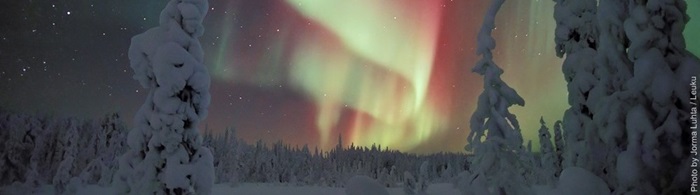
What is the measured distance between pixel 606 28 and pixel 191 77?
7191mm

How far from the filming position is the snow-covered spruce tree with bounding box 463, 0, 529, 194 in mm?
9445

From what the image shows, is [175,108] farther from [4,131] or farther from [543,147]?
[4,131]

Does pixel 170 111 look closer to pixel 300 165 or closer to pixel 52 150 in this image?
pixel 52 150

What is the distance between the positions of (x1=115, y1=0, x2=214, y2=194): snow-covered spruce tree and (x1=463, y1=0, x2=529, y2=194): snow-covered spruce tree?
557cm

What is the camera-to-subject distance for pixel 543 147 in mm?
40750

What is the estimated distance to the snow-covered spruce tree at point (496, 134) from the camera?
31.0 ft

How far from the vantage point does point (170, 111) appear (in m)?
8.91

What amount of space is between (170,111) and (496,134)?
6513mm

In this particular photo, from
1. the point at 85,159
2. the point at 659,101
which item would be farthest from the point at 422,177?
the point at 85,159

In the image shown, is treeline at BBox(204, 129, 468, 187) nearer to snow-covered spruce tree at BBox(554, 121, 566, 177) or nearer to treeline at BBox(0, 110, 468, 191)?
treeline at BBox(0, 110, 468, 191)

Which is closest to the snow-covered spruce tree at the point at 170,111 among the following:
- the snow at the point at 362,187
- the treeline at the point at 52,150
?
the snow at the point at 362,187

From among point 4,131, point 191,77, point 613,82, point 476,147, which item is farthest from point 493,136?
point 4,131

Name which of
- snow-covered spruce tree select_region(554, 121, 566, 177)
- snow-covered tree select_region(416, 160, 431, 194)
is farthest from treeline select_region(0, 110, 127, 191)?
snow-covered spruce tree select_region(554, 121, 566, 177)

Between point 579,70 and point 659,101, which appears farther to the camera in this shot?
point 579,70
